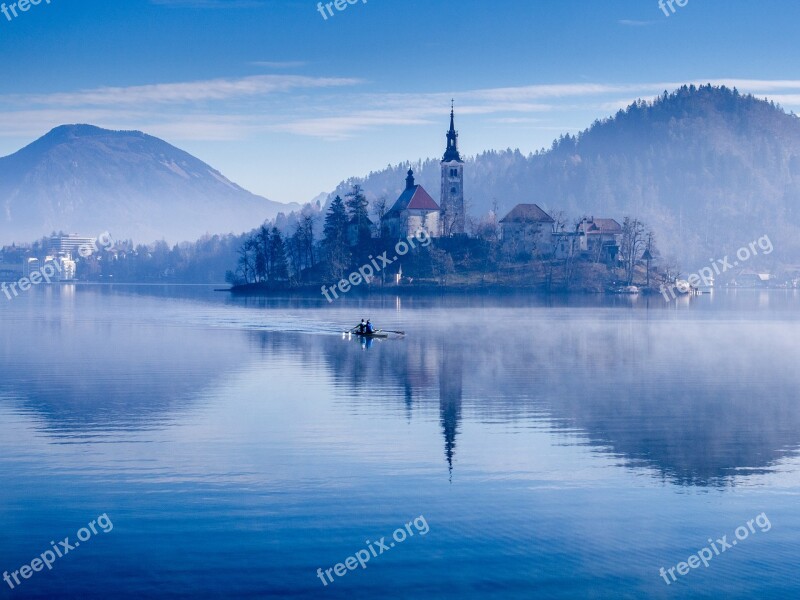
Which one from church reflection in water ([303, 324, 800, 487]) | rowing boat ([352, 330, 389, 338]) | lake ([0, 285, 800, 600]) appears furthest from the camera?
rowing boat ([352, 330, 389, 338])

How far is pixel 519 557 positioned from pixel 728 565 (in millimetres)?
5537

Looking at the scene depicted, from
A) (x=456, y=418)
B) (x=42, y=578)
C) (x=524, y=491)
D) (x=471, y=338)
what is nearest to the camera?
(x=42, y=578)

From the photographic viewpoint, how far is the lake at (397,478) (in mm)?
23516

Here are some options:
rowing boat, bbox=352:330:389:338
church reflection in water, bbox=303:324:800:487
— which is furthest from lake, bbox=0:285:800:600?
rowing boat, bbox=352:330:389:338

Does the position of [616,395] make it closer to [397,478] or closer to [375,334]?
[397,478]

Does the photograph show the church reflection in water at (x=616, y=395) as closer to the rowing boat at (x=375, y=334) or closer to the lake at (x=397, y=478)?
the lake at (x=397, y=478)

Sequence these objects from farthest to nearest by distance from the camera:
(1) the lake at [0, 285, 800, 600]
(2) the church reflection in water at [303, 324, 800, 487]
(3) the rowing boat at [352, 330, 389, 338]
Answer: (3) the rowing boat at [352, 330, 389, 338] → (2) the church reflection in water at [303, 324, 800, 487] → (1) the lake at [0, 285, 800, 600]

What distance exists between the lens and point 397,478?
3228 centimetres

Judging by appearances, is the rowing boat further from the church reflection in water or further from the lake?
the lake

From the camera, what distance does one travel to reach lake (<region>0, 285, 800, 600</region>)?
23516mm

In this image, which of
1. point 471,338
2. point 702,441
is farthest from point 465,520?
point 471,338

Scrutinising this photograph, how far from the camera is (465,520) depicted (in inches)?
1080

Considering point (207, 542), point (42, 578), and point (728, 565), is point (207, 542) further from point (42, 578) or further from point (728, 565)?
point (728, 565)

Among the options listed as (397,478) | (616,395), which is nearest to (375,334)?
(616,395)
